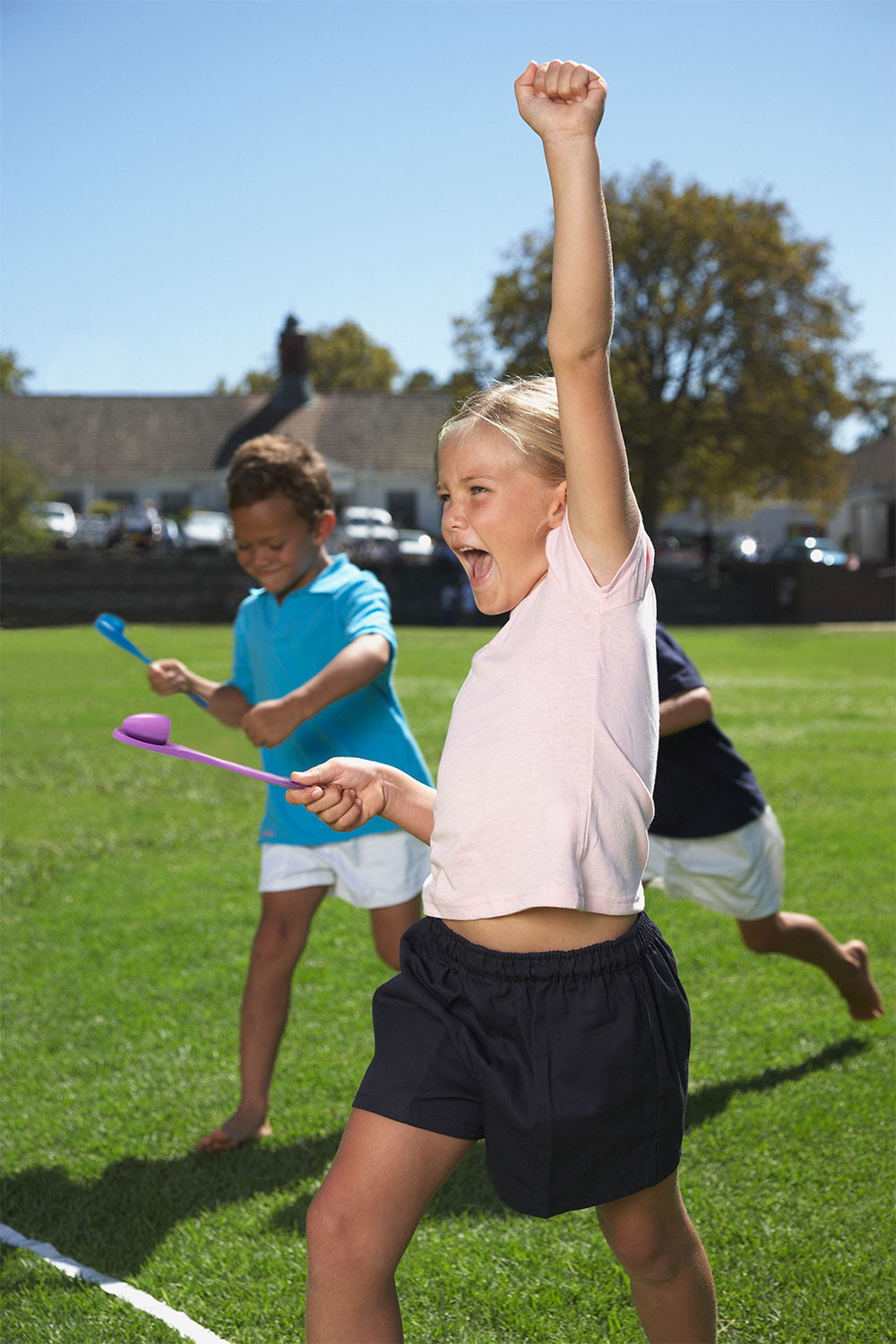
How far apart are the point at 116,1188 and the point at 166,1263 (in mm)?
403

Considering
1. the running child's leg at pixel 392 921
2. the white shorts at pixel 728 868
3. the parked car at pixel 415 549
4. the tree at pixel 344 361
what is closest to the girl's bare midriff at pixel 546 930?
the running child's leg at pixel 392 921

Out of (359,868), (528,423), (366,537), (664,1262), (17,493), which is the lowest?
(664,1262)

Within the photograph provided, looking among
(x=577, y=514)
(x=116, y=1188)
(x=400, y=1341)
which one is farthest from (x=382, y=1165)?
(x=116, y=1188)

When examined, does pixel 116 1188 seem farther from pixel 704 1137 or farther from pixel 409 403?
pixel 409 403

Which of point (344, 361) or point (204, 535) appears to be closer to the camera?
point (204, 535)

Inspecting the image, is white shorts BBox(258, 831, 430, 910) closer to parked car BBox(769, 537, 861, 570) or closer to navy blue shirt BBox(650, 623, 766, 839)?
navy blue shirt BBox(650, 623, 766, 839)

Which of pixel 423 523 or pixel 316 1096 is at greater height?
pixel 423 523

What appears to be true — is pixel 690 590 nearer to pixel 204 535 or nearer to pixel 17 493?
pixel 204 535

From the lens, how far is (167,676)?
10.8 ft

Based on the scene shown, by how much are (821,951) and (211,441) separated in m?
45.5

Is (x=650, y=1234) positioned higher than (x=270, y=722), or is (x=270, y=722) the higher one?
(x=270, y=722)

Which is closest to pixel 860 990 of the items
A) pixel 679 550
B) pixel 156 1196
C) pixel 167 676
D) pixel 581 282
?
pixel 156 1196

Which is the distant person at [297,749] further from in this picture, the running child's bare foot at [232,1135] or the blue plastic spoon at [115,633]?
the blue plastic spoon at [115,633]

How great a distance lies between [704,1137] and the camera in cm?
331
